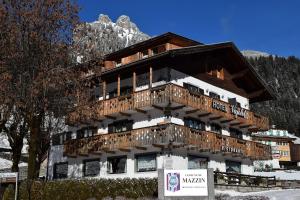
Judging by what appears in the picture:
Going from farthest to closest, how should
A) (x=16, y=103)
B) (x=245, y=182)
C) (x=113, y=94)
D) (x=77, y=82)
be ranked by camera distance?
(x=113, y=94) < (x=245, y=182) < (x=77, y=82) < (x=16, y=103)

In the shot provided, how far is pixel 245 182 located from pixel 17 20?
740 inches

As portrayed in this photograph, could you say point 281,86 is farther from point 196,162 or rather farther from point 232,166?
point 196,162

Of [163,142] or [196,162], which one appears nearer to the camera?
[163,142]

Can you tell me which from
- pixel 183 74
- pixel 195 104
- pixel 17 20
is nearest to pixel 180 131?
pixel 195 104

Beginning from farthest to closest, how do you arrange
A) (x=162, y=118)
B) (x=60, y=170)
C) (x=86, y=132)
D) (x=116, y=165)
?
(x=60, y=170) → (x=86, y=132) → (x=116, y=165) → (x=162, y=118)

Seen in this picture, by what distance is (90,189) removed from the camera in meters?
25.1

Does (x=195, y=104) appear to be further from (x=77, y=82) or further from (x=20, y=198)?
(x=20, y=198)

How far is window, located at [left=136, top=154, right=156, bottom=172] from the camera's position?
29.9m

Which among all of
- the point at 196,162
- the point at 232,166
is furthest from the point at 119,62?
the point at 232,166

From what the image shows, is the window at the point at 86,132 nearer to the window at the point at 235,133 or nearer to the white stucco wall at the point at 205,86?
the white stucco wall at the point at 205,86

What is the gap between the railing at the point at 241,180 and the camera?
2894 cm

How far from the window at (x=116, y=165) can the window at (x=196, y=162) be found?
456 centimetres

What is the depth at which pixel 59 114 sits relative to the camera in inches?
1206

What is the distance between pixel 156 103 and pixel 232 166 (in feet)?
34.4
